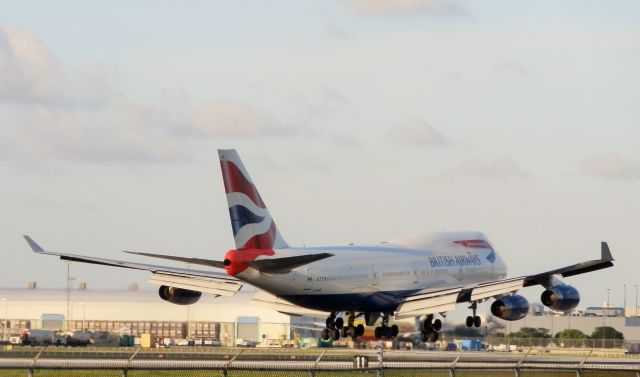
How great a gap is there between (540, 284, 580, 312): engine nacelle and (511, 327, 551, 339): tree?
58.8m

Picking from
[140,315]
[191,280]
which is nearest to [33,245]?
[191,280]

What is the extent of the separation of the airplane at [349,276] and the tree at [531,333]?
4728cm

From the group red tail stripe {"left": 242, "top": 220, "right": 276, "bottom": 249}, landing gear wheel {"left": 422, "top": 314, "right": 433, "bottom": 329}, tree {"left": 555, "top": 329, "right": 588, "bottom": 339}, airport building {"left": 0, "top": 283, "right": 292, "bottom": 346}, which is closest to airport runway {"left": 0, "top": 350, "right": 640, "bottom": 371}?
landing gear wheel {"left": 422, "top": 314, "right": 433, "bottom": 329}

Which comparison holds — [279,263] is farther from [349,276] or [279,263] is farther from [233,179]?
[349,276]

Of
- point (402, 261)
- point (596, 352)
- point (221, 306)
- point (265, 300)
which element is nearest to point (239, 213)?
point (265, 300)

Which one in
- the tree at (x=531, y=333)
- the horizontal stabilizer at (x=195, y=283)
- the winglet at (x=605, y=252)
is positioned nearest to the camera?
the winglet at (x=605, y=252)

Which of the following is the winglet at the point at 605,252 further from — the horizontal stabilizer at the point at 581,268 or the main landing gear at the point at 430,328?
the main landing gear at the point at 430,328

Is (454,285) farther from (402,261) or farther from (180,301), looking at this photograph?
(180,301)

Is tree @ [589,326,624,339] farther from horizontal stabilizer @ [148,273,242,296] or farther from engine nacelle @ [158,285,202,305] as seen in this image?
horizontal stabilizer @ [148,273,242,296]

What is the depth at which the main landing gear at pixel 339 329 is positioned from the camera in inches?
2960

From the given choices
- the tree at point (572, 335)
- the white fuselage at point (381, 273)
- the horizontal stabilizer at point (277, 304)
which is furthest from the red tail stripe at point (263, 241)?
the tree at point (572, 335)

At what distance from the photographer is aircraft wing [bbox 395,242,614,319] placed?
66938 millimetres

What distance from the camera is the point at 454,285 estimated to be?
262 feet

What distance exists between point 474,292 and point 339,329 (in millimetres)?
8758
